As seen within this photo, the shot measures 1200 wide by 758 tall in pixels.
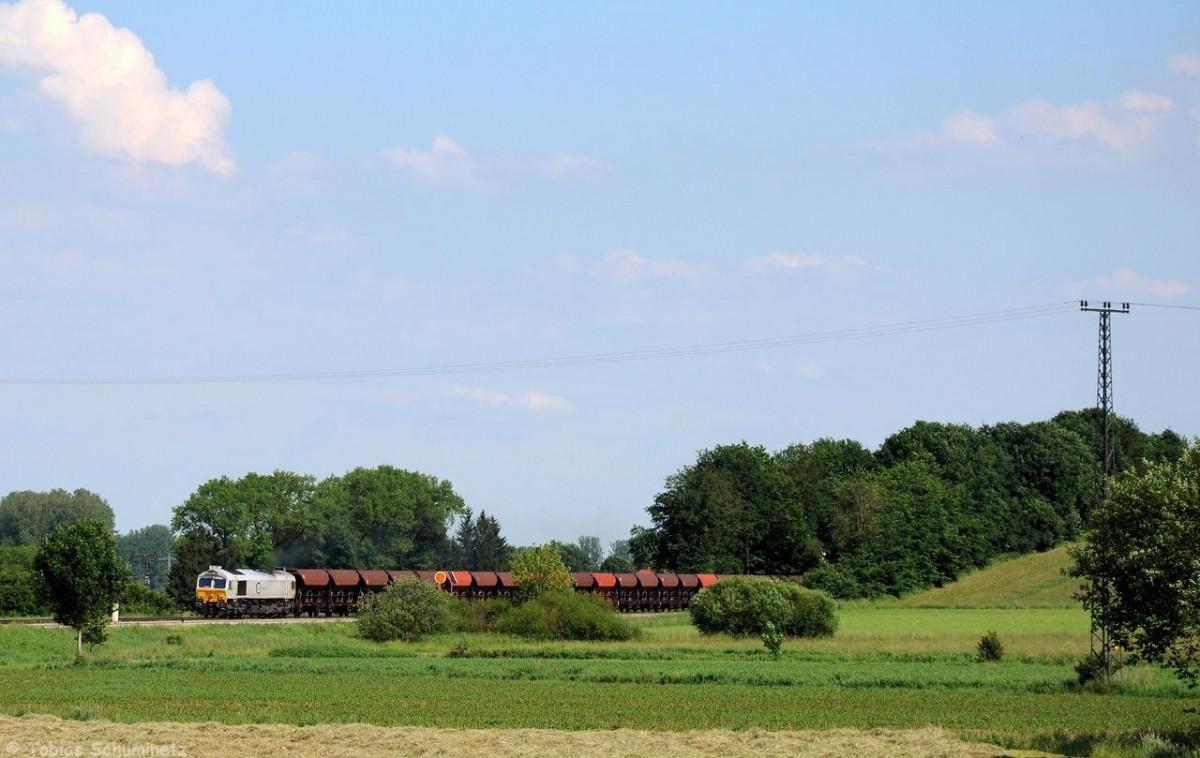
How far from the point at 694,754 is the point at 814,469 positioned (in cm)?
10916

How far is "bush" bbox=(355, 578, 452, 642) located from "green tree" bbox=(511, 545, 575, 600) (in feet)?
29.4

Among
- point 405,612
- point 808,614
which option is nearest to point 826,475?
point 808,614

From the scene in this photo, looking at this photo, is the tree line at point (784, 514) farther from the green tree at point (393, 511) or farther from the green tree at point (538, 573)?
the green tree at point (538, 573)

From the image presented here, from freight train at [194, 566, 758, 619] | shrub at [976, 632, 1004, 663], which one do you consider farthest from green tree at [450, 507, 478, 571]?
shrub at [976, 632, 1004, 663]

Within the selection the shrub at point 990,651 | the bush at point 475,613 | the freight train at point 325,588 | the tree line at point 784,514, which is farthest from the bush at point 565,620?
the tree line at point 784,514

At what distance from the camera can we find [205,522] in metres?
138

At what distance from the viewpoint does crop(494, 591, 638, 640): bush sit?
68.9 m

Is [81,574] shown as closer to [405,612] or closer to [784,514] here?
[405,612]

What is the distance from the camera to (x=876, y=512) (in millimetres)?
121562

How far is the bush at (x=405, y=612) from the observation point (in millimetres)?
67375

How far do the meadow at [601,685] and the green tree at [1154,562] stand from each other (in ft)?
6.60

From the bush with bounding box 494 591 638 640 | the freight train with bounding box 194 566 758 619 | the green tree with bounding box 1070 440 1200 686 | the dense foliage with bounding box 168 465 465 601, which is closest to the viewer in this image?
the green tree with bounding box 1070 440 1200 686

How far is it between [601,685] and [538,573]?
36747 mm

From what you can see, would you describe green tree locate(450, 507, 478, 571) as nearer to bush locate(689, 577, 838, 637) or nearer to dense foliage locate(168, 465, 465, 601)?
dense foliage locate(168, 465, 465, 601)
